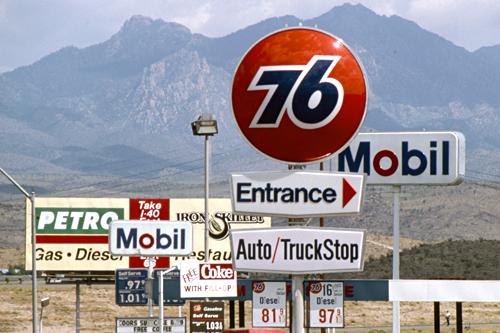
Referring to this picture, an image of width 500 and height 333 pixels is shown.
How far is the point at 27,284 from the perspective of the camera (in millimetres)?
70688

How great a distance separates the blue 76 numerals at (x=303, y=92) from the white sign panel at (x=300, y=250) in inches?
65.6

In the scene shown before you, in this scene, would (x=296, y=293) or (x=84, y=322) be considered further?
(x=84, y=322)

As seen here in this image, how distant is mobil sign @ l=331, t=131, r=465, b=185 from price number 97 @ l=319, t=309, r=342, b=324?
1251 centimetres

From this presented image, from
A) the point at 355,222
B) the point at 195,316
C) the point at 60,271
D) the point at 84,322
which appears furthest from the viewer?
the point at 355,222

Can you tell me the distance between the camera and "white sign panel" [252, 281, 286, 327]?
40.9ft

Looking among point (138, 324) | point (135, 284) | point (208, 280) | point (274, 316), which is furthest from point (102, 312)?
point (274, 316)

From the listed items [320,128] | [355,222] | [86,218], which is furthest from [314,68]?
[355,222]

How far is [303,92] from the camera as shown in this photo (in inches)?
411

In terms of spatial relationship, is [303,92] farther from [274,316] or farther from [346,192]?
[274,316]

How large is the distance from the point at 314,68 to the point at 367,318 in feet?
163

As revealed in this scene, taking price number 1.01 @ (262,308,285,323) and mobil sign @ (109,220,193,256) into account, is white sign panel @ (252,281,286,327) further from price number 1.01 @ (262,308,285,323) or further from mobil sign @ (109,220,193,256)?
mobil sign @ (109,220,193,256)

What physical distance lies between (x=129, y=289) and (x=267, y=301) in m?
17.1

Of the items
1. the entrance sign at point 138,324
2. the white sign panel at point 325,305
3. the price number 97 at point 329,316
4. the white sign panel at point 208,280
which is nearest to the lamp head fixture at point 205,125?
the entrance sign at point 138,324

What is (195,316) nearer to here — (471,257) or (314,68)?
(314,68)
